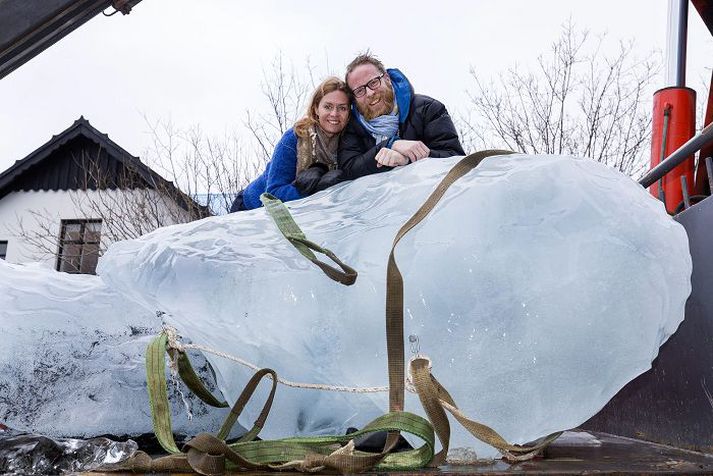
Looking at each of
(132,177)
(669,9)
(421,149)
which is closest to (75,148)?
(132,177)

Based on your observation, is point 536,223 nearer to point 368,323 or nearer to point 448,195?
point 448,195

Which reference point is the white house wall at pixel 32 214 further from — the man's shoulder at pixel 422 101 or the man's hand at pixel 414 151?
the man's hand at pixel 414 151

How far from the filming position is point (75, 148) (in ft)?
50.2

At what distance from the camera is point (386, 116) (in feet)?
7.81

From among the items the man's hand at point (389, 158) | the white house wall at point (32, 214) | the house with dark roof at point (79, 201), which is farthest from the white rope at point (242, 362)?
the white house wall at point (32, 214)

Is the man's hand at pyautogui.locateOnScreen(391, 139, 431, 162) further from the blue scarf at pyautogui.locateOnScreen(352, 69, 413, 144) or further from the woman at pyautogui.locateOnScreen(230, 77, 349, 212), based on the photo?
the woman at pyautogui.locateOnScreen(230, 77, 349, 212)

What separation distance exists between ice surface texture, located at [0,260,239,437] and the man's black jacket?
927mm

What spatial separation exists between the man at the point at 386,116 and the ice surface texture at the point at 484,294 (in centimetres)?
91

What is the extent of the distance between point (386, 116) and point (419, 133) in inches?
5.7

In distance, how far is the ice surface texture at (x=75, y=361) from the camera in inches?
65.9

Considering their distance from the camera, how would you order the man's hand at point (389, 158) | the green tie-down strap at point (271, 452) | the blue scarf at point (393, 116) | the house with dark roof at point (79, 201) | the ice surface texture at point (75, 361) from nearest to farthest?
the green tie-down strap at point (271, 452)
the ice surface texture at point (75, 361)
the man's hand at point (389, 158)
the blue scarf at point (393, 116)
the house with dark roof at point (79, 201)

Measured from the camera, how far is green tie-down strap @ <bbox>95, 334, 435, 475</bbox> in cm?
113

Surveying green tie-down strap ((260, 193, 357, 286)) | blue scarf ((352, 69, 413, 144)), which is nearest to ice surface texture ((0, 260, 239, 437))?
green tie-down strap ((260, 193, 357, 286))

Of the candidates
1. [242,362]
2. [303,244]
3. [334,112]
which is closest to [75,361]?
[242,362]
